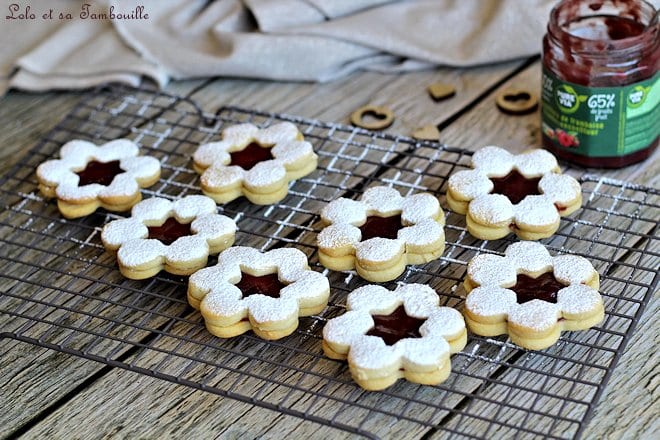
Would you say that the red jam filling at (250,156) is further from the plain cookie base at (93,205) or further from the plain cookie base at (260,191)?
the plain cookie base at (93,205)

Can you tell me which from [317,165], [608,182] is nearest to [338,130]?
[317,165]

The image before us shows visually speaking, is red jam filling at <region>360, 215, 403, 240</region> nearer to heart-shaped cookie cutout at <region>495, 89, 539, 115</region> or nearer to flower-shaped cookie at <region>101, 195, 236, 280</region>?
flower-shaped cookie at <region>101, 195, 236, 280</region>

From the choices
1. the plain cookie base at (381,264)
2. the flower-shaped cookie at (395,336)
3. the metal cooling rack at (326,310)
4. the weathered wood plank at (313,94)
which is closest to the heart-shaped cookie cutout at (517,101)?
Result: the weathered wood plank at (313,94)

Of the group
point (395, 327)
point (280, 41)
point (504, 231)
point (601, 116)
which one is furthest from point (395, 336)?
point (280, 41)

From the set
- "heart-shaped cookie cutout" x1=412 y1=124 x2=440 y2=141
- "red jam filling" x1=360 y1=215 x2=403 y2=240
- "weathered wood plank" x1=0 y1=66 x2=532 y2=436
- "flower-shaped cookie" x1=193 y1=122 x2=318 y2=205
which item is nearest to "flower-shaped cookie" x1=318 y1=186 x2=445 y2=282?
"red jam filling" x1=360 y1=215 x2=403 y2=240

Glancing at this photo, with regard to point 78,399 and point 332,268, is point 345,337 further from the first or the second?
point 78,399
